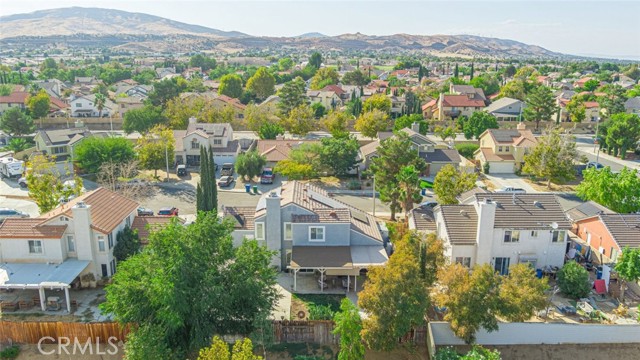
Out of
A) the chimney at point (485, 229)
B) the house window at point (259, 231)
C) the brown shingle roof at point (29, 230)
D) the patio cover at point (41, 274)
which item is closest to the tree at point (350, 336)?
the house window at point (259, 231)

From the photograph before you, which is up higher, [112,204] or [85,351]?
[112,204]

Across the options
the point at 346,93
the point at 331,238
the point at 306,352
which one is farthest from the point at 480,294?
the point at 346,93

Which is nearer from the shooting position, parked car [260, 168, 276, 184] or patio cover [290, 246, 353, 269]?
patio cover [290, 246, 353, 269]

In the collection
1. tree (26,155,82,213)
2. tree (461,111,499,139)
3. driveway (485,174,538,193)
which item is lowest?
driveway (485,174,538,193)

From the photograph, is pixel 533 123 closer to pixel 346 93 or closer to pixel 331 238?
pixel 346 93

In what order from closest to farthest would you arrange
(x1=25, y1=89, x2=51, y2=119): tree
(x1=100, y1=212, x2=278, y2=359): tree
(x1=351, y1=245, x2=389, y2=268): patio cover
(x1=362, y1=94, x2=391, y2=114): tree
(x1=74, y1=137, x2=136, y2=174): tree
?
(x1=100, y1=212, x2=278, y2=359): tree
(x1=351, y1=245, x2=389, y2=268): patio cover
(x1=74, y1=137, x2=136, y2=174): tree
(x1=25, y1=89, x2=51, y2=119): tree
(x1=362, y1=94, x2=391, y2=114): tree

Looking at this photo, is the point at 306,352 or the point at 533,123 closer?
the point at 306,352

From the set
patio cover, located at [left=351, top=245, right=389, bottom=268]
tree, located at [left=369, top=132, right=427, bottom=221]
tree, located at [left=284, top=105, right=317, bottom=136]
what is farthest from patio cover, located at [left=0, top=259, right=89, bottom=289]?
tree, located at [left=284, top=105, right=317, bottom=136]

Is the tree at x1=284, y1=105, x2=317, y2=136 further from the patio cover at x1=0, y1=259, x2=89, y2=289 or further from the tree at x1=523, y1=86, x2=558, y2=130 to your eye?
the patio cover at x1=0, y1=259, x2=89, y2=289
